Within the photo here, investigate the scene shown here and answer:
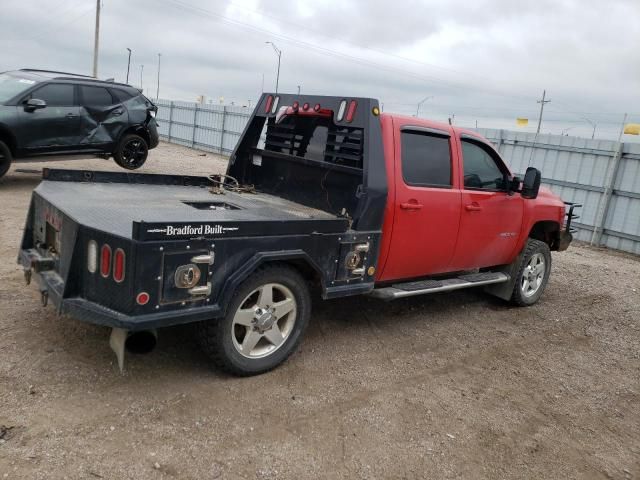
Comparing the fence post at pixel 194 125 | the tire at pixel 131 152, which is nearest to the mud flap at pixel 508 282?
the tire at pixel 131 152

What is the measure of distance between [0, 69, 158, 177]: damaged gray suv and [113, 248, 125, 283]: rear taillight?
7.19m

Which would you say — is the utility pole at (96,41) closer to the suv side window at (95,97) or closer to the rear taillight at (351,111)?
the suv side window at (95,97)

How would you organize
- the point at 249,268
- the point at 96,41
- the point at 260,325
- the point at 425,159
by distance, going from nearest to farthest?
1. the point at 249,268
2. the point at 260,325
3. the point at 425,159
4. the point at 96,41

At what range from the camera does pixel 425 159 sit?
4863mm

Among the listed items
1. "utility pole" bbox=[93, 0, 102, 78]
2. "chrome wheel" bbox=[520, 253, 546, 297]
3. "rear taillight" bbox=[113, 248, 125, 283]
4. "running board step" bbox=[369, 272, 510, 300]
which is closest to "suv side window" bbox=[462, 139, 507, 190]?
"running board step" bbox=[369, 272, 510, 300]

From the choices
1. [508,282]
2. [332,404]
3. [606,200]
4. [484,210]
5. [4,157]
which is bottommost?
[332,404]

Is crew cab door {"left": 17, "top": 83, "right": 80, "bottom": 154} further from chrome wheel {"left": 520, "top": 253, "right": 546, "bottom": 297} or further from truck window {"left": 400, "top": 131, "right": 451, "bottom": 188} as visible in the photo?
chrome wheel {"left": 520, "top": 253, "right": 546, "bottom": 297}

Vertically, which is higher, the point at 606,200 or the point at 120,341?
the point at 606,200

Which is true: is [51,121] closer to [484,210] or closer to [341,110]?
[341,110]

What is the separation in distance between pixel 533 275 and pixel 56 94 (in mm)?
8243

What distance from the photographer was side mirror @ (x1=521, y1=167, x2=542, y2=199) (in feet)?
18.4

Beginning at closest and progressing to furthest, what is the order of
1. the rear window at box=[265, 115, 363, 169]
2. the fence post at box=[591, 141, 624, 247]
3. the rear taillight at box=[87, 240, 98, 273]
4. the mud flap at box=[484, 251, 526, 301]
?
the rear taillight at box=[87, 240, 98, 273] < the rear window at box=[265, 115, 363, 169] < the mud flap at box=[484, 251, 526, 301] < the fence post at box=[591, 141, 624, 247]

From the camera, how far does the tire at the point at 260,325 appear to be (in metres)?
3.65

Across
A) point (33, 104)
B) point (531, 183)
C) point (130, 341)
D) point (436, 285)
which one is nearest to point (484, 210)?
point (531, 183)
